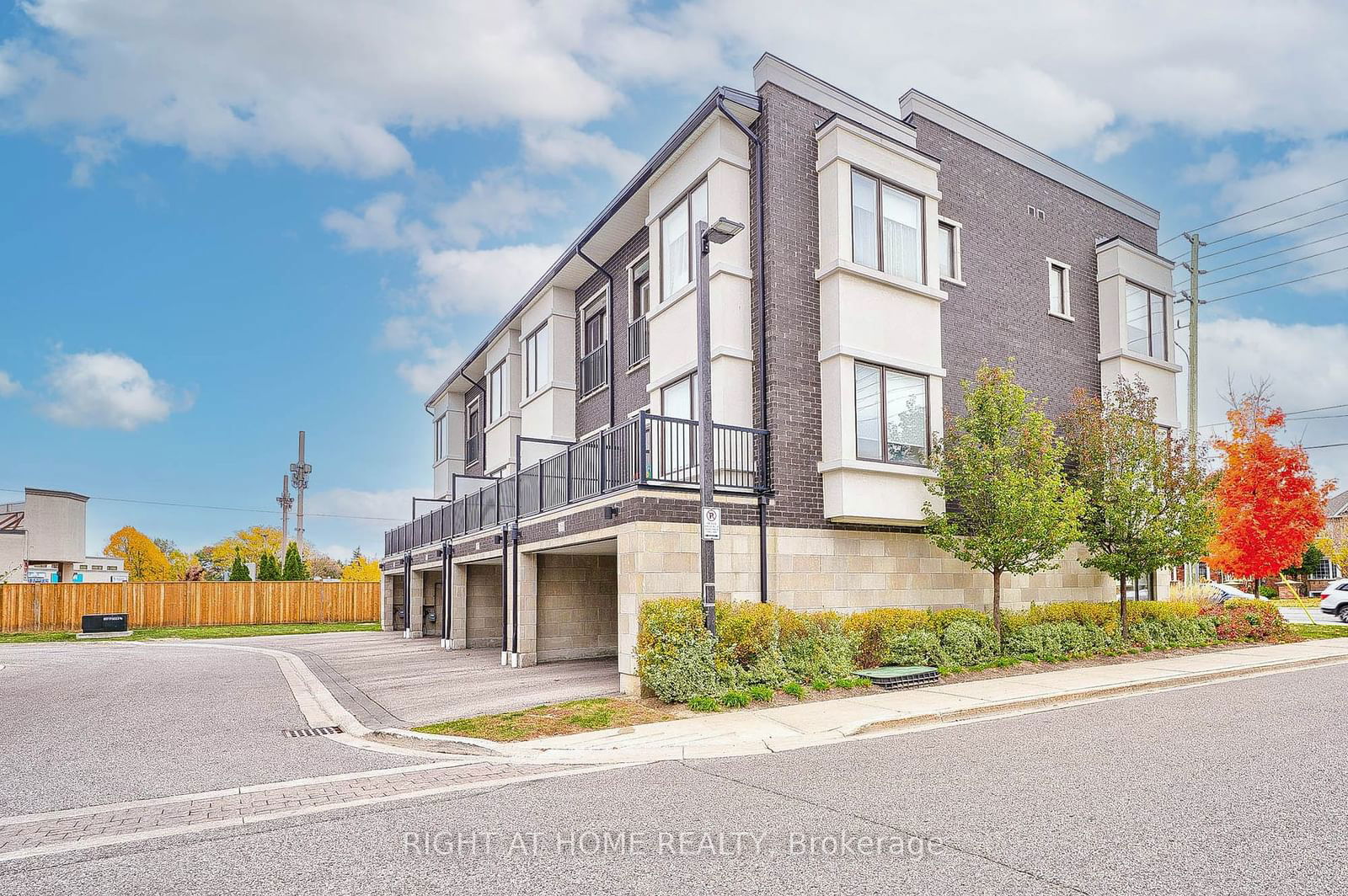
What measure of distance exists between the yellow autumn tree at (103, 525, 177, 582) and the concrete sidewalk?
7111 centimetres

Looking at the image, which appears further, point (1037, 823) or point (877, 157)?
point (877, 157)

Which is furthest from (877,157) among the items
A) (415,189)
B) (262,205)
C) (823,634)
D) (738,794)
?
(262,205)

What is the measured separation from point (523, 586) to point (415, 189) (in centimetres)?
3169

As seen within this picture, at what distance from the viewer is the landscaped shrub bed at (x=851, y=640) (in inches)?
439

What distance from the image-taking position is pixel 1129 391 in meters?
16.8

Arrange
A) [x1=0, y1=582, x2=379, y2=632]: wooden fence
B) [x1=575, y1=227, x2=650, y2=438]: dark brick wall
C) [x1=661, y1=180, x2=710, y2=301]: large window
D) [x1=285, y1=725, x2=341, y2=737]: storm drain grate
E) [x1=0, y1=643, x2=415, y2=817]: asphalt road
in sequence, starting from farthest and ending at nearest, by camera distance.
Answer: [x1=0, y1=582, x2=379, y2=632]: wooden fence, [x1=575, y1=227, x2=650, y2=438]: dark brick wall, [x1=661, y1=180, x2=710, y2=301]: large window, [x1=285, y1=725, x2=341, y2=737]: storm drain grate, [x1=0, y1=643, x2=415, y2=817]: asphalt road

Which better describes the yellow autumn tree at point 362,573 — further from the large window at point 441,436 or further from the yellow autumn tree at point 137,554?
the large window at point 441,436

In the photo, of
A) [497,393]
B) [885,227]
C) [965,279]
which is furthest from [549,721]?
[497,393]

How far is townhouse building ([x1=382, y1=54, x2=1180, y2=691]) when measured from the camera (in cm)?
1374

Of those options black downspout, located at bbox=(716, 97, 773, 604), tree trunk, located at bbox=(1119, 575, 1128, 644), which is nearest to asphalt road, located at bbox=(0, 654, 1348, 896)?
black downspout, located at bbox=(716, 97, 773, 604)

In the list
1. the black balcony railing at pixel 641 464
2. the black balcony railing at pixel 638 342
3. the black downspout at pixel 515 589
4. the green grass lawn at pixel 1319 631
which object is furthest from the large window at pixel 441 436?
the green grass lawn at pixel 1319 631

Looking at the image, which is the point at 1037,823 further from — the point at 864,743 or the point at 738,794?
the point at 864,743

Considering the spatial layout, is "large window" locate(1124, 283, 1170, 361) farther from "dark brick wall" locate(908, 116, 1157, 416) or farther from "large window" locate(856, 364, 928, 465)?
"large window" locate(856, 364, 928, 465)

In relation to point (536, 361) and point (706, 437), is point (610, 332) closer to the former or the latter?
point (536, 361)
